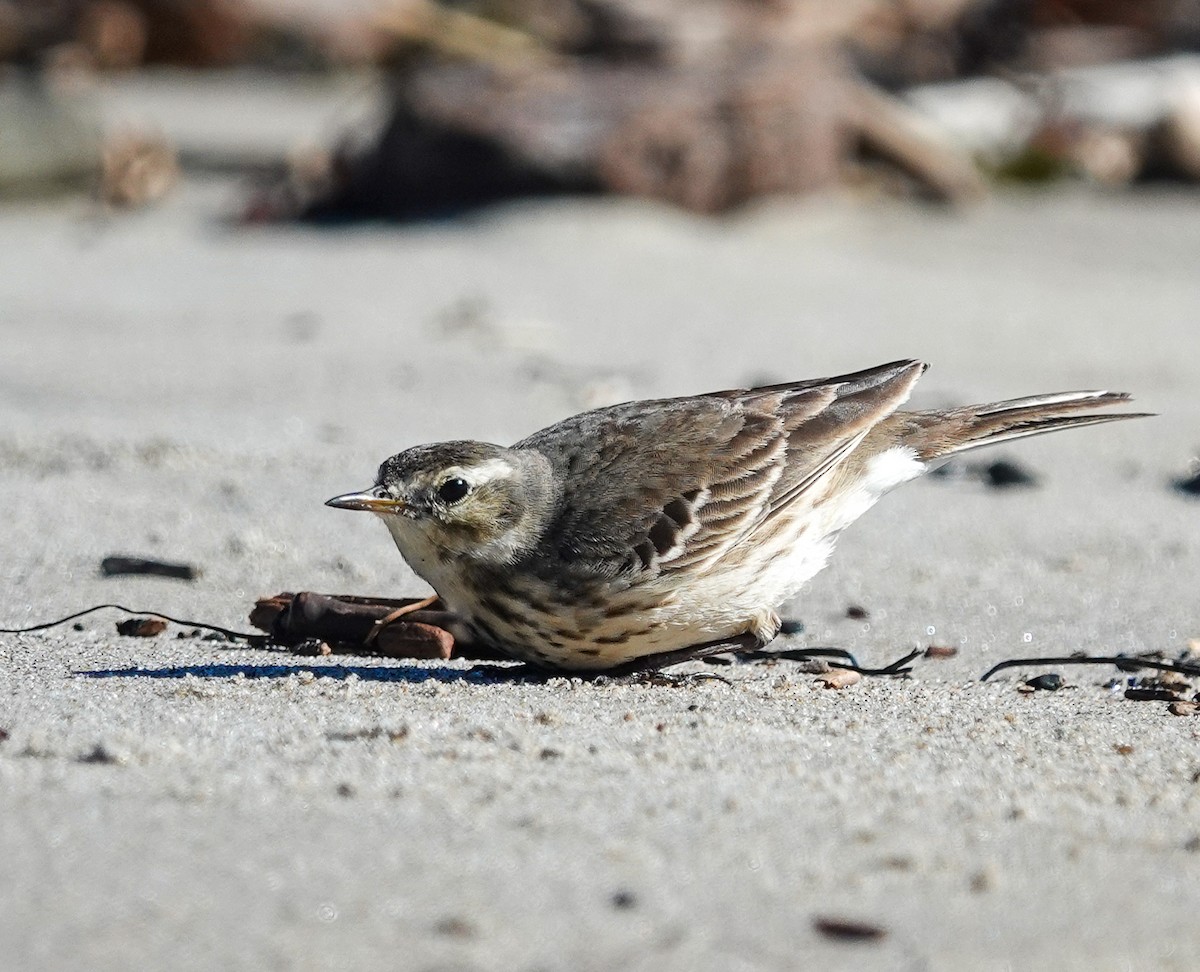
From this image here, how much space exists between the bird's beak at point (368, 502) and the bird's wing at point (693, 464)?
1.46 feet

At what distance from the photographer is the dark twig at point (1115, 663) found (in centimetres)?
530

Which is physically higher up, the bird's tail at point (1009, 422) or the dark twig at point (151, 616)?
the bird's tail at point (1009, 422)

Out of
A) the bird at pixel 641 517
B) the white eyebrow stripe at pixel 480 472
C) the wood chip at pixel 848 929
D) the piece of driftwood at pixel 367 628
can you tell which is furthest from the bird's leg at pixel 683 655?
the wood chip at pixel 848 929

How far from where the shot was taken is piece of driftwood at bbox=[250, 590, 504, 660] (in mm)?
5414

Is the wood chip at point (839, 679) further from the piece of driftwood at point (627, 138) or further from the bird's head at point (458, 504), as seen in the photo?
the piece of driftwood at point (627, 138)

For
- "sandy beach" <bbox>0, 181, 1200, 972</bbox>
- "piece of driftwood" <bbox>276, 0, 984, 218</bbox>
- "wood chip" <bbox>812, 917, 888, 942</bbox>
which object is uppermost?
"piece of driftwood" <bbox>276, 0, 984, 218</bbox>

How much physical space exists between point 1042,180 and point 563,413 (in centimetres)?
858

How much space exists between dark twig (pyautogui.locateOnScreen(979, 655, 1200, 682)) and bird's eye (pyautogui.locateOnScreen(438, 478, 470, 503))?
159cm

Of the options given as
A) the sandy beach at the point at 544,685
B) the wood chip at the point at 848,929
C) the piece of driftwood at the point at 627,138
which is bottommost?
the wood chip at the point at 848,929

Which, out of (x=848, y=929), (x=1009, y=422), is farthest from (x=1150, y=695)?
(x=848, y=929)

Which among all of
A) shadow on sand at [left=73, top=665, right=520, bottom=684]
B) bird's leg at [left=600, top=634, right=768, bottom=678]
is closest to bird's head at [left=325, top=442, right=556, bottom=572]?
shadow on sand at [left=73, top=665, right=520, bottom=684]

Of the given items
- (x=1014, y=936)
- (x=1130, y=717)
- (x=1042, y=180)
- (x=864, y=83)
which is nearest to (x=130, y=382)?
(x=1130, y=717)

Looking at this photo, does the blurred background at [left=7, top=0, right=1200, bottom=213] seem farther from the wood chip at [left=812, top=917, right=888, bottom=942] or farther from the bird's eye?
the wood chip at [left=812, top=917, right=888, bottom=942]

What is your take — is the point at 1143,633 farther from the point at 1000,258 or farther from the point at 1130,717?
the point at 1000,258
